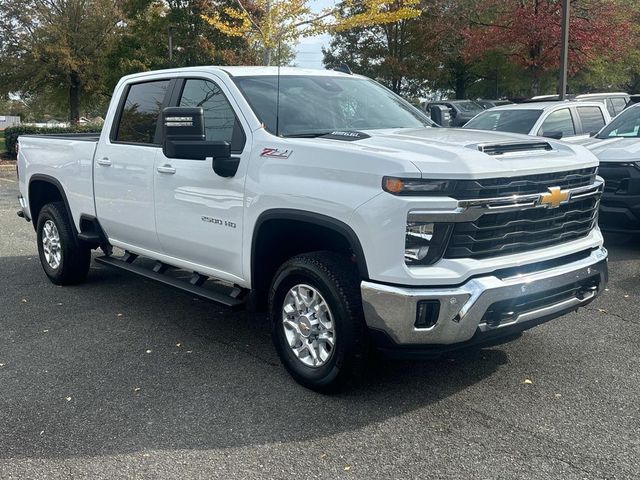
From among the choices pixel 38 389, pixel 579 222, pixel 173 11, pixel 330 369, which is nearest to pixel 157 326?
pixel 38 389

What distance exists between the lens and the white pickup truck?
3549mm

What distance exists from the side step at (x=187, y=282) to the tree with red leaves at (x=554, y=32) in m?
18.4

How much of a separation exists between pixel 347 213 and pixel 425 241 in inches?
18.3

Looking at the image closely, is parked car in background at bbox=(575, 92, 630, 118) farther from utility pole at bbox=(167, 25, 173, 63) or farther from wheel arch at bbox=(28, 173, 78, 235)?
utility pole at bbox=(167, 25, 173, 63)

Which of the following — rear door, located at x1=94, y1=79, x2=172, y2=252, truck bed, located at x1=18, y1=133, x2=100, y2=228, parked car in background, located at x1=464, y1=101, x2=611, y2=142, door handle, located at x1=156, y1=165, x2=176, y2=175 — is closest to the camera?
door handle, located at x1=156, y1=165, x2=176, y2=175

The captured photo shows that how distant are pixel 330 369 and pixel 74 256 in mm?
3750

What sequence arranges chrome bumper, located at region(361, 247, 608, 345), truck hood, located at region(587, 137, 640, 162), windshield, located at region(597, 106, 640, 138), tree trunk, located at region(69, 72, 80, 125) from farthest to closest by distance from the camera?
tree trunk, located at region(69, 72, 80, 125), windshield, located at region(597, 106, 640, 138), truck hood, located at region(587, 137, 640, 162), chrome bumper, located at region(361, 247, 608, 345)

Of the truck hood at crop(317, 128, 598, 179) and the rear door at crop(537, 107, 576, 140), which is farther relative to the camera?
the rear door at crop(537, 107, 576, 140)

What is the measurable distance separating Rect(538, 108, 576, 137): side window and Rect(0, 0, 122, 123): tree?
68.4 ft

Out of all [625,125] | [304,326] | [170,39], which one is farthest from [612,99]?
[170,39]

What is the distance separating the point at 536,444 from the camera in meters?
3.49

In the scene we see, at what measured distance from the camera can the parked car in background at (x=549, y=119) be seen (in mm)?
10211

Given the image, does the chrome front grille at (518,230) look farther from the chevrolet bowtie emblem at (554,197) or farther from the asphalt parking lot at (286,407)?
the asphalt parking lot at (286,407)

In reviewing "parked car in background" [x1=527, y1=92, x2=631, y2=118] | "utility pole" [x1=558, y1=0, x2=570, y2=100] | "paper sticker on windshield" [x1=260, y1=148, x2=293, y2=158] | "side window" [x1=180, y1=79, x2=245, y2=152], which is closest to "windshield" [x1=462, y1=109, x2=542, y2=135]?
"parked car in background" [x1=527, y1=92, x2=631, y2=118]
